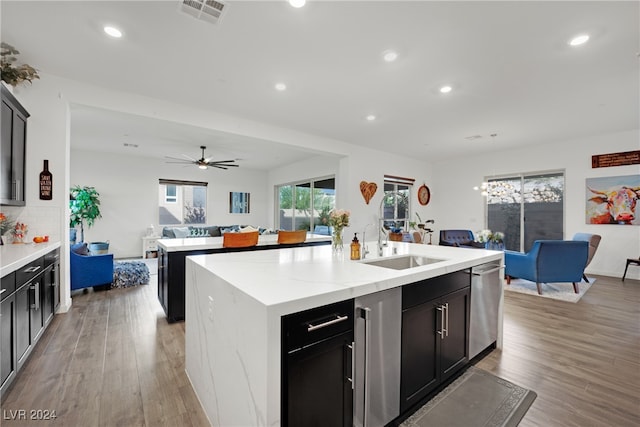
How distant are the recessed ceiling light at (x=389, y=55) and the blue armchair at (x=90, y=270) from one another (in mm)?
4644

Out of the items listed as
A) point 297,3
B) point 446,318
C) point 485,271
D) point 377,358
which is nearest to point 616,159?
point 485,271

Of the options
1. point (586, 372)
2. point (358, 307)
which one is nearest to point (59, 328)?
point (358, 307)

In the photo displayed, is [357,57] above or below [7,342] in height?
above

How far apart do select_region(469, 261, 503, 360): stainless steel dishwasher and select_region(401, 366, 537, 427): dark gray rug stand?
0.76ft

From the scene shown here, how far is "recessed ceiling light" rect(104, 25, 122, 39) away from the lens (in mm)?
2324

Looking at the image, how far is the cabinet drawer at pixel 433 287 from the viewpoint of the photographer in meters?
1.58

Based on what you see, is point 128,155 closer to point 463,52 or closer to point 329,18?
point 329,18

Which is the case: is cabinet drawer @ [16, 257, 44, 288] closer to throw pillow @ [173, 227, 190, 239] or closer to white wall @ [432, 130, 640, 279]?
throw pillow @ [173, 227, 190, 239]

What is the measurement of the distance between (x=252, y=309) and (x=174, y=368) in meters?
1.59

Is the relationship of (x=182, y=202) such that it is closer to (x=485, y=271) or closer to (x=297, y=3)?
(x=297, y=3)

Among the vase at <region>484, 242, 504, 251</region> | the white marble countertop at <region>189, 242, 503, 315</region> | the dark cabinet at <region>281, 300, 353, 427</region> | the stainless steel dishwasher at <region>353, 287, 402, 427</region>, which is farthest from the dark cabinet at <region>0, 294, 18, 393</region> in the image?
the vase at <region>484, 242, 504, 251</region>

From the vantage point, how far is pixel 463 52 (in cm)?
262

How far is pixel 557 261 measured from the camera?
401 cm

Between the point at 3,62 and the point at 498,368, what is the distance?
5256 mm
